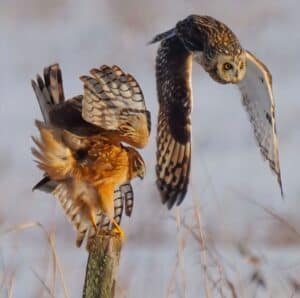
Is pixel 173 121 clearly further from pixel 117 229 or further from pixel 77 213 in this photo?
pixel 117 229

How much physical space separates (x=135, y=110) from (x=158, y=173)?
0.29 meters

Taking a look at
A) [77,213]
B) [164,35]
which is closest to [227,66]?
[164,35]

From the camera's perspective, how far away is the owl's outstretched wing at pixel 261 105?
4.31 metres

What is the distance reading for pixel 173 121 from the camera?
154 inches

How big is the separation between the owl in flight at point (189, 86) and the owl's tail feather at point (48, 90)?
42 cm

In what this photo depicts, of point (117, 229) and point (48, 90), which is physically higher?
point (48, 90)

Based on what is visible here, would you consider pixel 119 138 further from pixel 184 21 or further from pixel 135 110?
pixel 184 21

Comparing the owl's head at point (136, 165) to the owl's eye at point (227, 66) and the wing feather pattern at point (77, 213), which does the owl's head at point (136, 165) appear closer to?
the wing feather pattern at point (77, 213)

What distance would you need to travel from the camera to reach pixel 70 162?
11.6 feet

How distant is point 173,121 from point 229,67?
0.31 m

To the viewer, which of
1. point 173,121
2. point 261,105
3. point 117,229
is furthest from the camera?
point 261,105

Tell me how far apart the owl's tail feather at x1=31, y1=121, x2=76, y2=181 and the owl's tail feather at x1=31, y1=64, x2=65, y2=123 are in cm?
11

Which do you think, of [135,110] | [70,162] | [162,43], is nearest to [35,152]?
[70,162]

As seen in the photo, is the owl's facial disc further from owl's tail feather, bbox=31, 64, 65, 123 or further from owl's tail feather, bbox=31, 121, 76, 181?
owl's tail feather, bbox=31, 121, 76, 181
